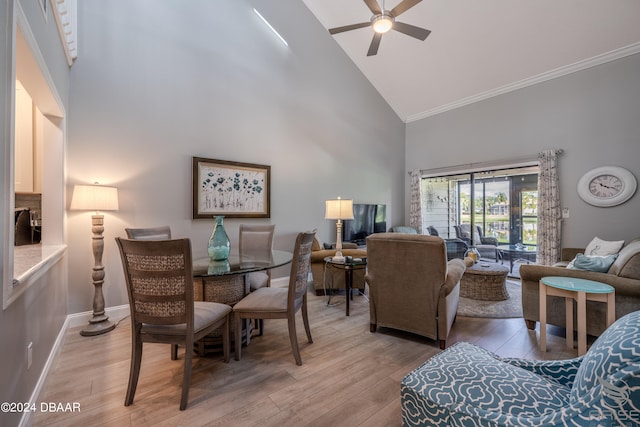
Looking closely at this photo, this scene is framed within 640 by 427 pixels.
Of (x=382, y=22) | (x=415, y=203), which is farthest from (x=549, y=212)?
(x=382, y=22)

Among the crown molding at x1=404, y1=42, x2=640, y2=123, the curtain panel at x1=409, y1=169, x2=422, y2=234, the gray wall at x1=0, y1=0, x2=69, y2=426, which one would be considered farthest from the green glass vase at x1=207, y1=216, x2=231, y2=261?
the crown molding at x1=404, y1=42, x2=640, y2=123

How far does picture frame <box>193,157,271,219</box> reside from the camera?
12.0 feet

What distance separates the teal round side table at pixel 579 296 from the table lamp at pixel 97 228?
13.7ft

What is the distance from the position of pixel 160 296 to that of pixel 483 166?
5597 mm

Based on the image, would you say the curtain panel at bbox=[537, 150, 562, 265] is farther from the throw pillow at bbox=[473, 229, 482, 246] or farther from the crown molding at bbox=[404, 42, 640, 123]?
the throw pillow at bbox=[473, 229, 482, 246]

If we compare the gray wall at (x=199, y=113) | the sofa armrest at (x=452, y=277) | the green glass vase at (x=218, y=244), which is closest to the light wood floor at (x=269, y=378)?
the sofa armrest at (x=452, y=277)

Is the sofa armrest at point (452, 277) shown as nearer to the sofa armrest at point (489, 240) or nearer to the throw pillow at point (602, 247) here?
the throw pillow at point (602, 247)

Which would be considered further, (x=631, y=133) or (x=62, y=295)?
(x=631, y=133)

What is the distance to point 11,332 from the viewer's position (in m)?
1.34

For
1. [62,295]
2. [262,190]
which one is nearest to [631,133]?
[262,190]

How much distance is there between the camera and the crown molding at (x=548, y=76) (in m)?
3.88

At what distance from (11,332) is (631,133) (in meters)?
6.56

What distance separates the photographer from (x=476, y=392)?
1110 mm

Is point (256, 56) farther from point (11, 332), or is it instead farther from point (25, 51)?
point (11, 332)
